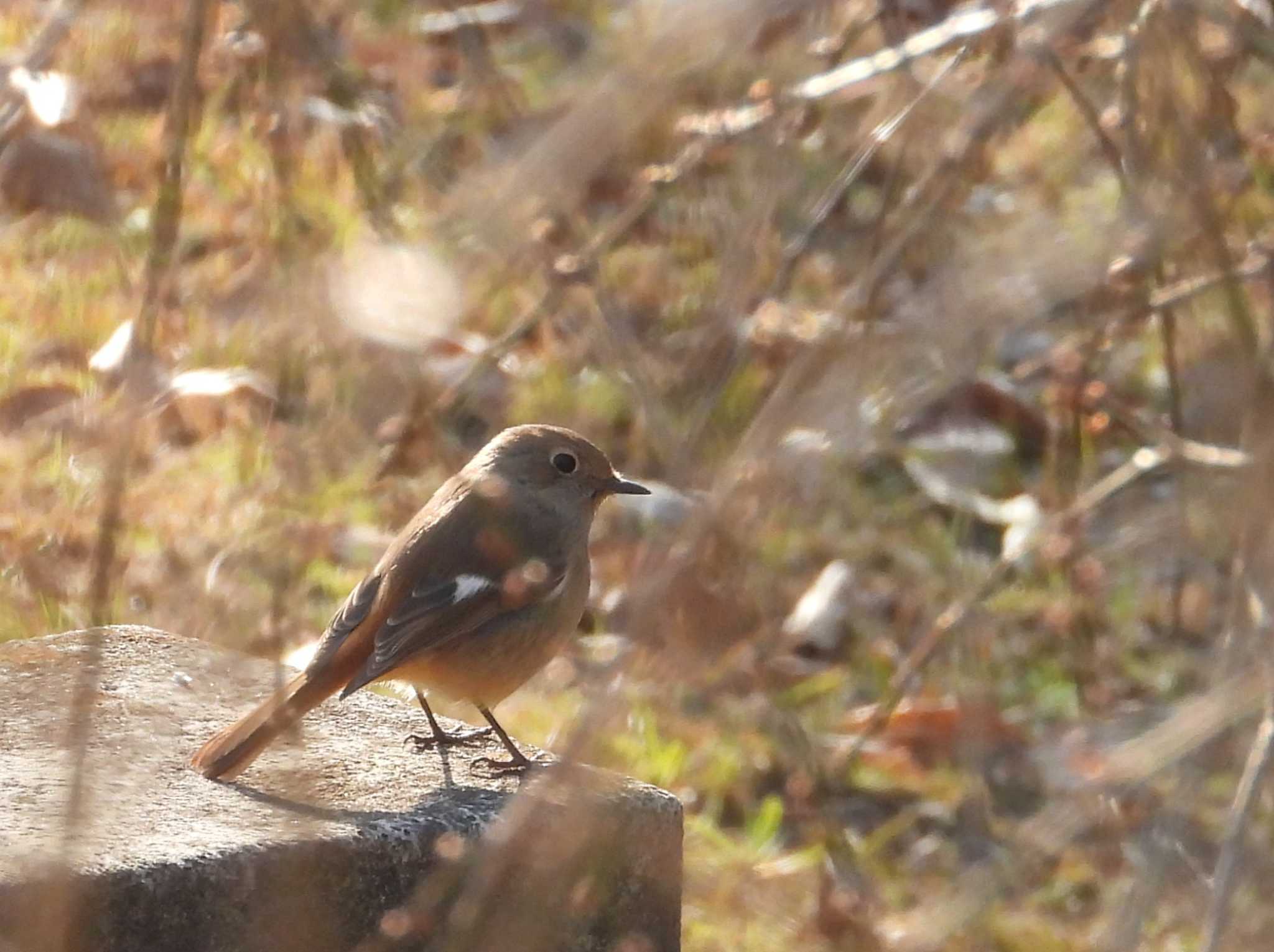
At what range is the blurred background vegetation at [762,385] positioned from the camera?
7.98ft

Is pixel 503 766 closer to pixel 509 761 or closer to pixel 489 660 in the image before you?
pixel 509 761

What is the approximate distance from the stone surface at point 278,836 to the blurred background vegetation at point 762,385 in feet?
0.85

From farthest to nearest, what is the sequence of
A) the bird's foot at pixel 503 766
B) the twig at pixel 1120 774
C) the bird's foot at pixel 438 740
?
the bird's foot at pixel 438 740 < the bird's foot at pixel 503 766 < the twig at pixel 1120 774

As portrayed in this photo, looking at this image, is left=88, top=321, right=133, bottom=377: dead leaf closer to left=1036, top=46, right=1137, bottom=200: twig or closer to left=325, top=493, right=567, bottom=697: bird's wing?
left=325, top=493, right=567, bottom=697: bird's wing

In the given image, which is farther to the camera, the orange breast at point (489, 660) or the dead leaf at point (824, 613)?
the dead leaf at point (824, 613)

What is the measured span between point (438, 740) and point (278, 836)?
0.79 metres

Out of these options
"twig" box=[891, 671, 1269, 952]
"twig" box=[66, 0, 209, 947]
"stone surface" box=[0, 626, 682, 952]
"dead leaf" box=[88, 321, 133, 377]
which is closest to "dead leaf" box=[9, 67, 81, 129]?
"dead leaf" box=[88, 321, 133, 377]

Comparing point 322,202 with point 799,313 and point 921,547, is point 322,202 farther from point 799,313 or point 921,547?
point 799,313

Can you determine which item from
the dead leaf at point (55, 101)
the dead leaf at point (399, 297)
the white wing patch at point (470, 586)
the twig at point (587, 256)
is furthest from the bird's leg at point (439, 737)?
the dead leaf at point (55, 101)

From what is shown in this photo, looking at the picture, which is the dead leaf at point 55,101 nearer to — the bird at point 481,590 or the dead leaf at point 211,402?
the dead leaf at point 211,402

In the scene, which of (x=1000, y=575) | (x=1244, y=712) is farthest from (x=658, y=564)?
(x=1000, y=575)

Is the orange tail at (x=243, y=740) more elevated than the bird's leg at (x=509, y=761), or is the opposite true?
the orange tail at (x=243, y=740)

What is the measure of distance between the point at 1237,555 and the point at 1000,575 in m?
0.86

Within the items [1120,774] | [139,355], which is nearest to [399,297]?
[139,355]
